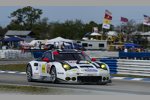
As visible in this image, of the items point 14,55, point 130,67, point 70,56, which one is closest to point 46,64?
point 70,56

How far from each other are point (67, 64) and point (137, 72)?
303 inches

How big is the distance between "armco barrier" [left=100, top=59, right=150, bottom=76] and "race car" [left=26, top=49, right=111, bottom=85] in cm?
624

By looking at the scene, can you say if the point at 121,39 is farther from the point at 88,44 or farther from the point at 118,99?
the point at 118,99

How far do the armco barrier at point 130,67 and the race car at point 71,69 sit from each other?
6235 mm

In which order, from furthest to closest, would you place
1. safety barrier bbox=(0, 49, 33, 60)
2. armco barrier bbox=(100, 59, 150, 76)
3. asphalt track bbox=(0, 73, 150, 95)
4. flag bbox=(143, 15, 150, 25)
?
flag bbox=(143, 15, 150, 25) < safety barrier bbox=(0, 49, 33, 60) < armco barrier bbox=(100, 59, 150, 76) < asphalt track bbox=(0, 73, 150, 95)

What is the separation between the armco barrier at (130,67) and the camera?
23109mm

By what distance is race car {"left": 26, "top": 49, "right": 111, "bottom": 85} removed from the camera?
16.3m

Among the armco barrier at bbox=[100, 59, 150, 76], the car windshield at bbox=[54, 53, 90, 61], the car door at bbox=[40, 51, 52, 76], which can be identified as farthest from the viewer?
the armco barrier at bbox=[100, 59, 150, 76]

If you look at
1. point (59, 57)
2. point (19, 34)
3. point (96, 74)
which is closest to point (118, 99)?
point (96, 74)

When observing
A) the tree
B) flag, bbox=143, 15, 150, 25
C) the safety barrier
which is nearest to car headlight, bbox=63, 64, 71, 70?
the safety barrier

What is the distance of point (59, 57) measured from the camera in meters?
17.4

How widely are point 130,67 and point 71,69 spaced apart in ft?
26.9

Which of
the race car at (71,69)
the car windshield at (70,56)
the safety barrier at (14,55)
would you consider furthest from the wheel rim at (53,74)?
the safety barrier at (14,55)

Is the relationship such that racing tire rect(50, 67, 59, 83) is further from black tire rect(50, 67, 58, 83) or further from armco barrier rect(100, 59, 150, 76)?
armco barrier rect(100, 59, 150, 76)
